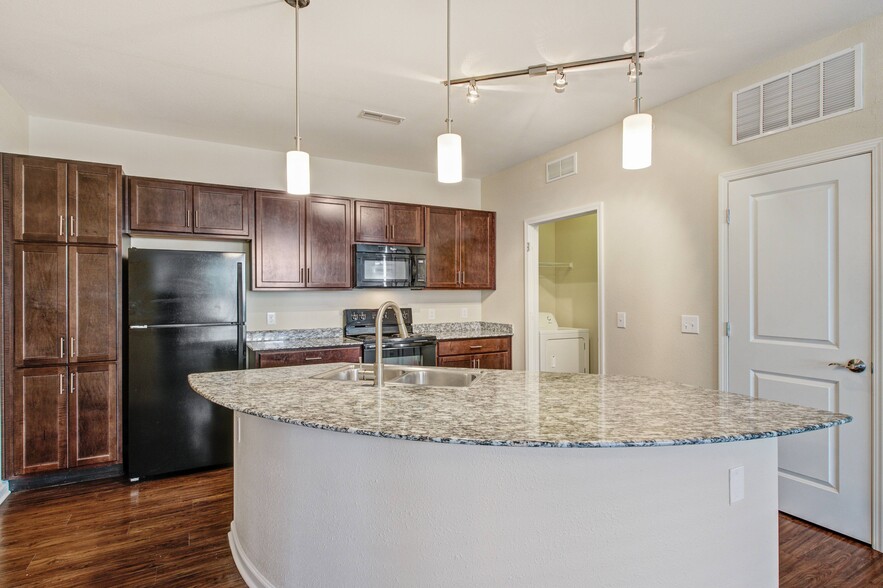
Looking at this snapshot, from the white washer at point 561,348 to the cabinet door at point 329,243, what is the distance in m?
2.09

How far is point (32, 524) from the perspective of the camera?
2.62 meters

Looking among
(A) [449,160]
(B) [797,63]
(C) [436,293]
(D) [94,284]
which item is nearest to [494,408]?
(A) [449,160]

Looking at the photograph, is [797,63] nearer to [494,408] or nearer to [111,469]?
[494,408]

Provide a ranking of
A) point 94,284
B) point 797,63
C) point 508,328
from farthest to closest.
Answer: point 508,328, point 94,284, point 797,63

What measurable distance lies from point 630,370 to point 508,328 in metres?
1.56

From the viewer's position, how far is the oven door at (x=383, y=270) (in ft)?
14.1

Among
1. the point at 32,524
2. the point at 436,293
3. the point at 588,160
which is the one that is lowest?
the point at 32,524

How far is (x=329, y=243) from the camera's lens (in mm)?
4215

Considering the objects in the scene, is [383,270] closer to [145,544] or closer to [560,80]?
[560,80]

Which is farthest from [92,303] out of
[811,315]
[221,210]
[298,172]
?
[811,315]

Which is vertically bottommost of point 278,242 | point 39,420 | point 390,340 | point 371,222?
point 39,420

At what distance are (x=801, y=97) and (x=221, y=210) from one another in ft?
13.2

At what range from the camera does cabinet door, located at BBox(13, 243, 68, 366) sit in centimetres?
298

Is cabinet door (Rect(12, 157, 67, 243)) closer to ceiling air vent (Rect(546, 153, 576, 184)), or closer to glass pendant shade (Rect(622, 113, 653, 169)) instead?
glass pendant shade (Rect(622, 113, 653, 169))
